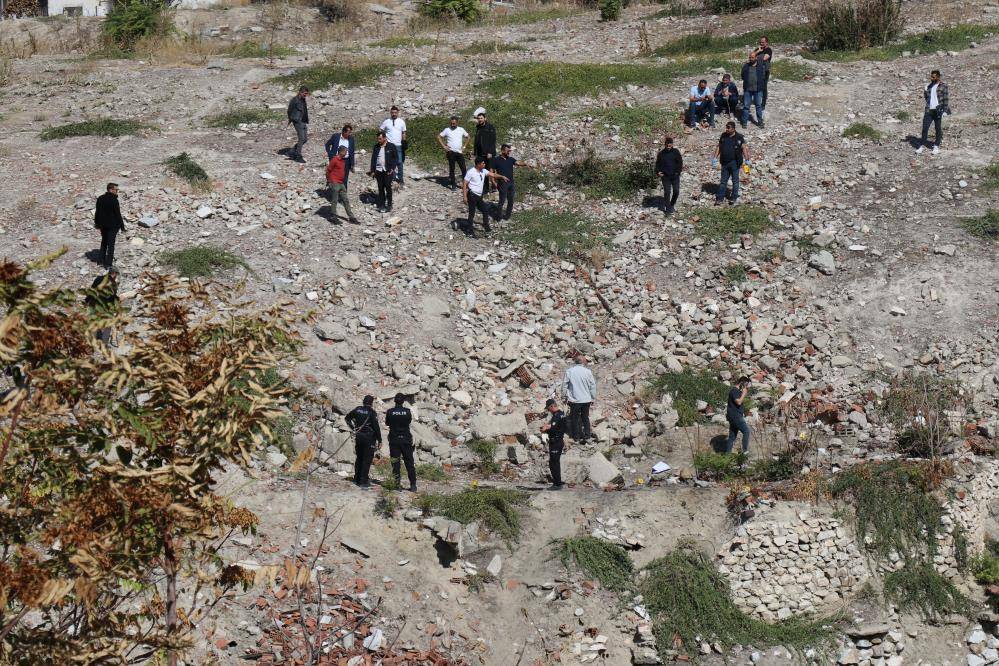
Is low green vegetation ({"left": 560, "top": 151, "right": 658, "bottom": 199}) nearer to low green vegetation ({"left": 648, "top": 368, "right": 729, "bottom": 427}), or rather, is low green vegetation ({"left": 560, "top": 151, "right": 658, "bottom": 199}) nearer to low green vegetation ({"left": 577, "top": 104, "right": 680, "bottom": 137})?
low green vegetation ({"left": 577, "top": 104, "right": 680, "bottom": 137})

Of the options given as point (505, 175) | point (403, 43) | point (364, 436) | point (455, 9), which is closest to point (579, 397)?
point (364, 436)

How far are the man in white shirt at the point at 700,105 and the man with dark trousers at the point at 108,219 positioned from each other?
11.4 meters

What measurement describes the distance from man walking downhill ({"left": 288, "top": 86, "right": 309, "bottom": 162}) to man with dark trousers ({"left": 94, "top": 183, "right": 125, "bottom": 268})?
4815 millimetres

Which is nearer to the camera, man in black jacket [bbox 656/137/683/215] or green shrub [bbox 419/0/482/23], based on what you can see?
man in black jacket [bbox 656/137/683/215]

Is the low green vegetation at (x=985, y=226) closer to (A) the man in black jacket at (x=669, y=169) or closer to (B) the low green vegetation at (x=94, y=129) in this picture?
(A) the man in black jacket at (x=669, y=169)

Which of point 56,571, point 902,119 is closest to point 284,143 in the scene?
point 902,119

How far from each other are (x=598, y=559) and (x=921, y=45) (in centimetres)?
1881

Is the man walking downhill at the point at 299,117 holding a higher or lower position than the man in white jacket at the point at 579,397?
higher

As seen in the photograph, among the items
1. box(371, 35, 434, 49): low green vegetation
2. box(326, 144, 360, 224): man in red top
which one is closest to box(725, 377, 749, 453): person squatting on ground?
box(326, 144, 360, 224): man in red top

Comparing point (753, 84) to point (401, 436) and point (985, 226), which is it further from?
point (401, 436)

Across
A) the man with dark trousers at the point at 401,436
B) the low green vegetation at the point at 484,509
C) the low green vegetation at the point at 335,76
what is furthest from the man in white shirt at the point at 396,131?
the low green vegetation at the point at 484,509

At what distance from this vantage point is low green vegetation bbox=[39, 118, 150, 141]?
2009 centimetres

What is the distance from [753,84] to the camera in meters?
20.0

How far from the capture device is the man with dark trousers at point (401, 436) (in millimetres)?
11391
